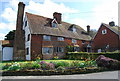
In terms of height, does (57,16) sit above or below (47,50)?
above

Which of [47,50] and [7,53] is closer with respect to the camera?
[7,53]

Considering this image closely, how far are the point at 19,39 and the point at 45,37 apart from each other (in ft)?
18.3

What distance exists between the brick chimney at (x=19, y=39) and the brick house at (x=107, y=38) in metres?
20.5

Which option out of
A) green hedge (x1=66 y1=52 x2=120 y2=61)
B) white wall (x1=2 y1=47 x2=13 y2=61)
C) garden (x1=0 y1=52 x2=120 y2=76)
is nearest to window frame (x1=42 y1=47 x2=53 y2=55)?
green hedge (x1=66 y1=52 x2=120 y2=61)

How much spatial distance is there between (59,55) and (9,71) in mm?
19056

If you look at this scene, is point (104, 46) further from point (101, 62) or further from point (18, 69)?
point (18, 69)

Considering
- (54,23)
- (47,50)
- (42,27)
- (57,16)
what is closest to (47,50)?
(47,50)

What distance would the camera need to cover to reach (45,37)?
1137 inches

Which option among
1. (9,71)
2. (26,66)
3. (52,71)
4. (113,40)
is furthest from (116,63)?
(113,40)

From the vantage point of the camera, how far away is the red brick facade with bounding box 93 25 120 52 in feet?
107

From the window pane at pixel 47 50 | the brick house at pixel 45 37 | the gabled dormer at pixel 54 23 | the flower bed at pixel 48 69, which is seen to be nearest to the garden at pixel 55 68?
the flower bed at pixel 48 69

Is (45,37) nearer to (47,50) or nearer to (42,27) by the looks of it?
(42,27)

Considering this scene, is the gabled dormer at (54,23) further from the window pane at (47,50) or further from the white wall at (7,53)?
the white wall at (7,53)

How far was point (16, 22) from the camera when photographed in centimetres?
2920
